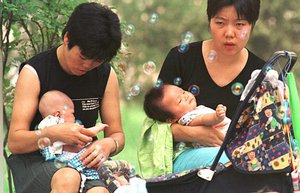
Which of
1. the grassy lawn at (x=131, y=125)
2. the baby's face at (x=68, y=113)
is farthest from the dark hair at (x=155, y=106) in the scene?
the grassy lawn at (x=131, y=125)

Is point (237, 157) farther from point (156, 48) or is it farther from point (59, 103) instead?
point (156, 48)

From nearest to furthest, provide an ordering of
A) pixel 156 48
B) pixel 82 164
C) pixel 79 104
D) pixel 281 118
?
pixel 281 118, pixel 82 164, pixel 79 104, pixel 156 48

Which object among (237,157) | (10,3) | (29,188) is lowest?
(29,188)

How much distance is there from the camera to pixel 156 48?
543 centimetres

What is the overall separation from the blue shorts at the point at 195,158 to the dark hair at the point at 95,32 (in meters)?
0.55

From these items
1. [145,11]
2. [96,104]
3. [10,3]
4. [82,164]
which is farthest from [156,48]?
→ [82,164]

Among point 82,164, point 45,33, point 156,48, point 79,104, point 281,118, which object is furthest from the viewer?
point 156,48

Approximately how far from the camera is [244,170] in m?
2.81

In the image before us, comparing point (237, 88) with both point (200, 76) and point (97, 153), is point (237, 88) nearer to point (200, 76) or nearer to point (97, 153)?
point (200, 76)

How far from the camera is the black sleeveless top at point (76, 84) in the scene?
323 cm

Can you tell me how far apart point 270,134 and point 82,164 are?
0.79 metres

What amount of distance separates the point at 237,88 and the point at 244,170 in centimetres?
70

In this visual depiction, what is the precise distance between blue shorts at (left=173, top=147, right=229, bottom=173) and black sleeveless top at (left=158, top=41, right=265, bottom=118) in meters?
0.28

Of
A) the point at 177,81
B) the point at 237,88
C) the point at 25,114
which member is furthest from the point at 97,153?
the point at 237,88
